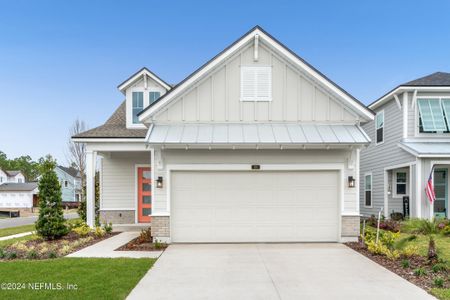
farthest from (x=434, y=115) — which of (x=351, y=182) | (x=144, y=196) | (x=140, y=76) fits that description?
(x=144, y=196)

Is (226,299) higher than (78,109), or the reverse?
(78,109)

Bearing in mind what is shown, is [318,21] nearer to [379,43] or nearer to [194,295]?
[379,43]

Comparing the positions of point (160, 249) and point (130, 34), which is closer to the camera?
point (160, 249)

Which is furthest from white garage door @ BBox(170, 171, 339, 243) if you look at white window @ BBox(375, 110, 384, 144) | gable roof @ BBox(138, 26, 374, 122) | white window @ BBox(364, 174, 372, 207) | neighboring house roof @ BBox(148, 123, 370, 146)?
white window @ BBox(364, 174, 372, 207)

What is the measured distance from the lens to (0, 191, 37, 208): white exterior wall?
164 feet

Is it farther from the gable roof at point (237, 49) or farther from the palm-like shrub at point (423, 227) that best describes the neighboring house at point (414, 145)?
the gable roof at point (237, 49)

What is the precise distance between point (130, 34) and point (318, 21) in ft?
42.2

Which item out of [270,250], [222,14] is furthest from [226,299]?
[222,14]

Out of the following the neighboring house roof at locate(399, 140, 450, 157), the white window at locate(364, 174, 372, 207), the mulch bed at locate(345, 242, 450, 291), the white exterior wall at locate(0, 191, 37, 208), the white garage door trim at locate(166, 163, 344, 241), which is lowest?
the white exterior wall at locate(0, 191, 37, 208)

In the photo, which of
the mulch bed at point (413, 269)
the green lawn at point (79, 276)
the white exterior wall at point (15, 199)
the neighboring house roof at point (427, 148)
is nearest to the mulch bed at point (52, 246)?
the green lawn at point (79, 276)

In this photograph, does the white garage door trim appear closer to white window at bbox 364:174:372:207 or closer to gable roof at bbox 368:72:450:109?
gable roof at bbox 368:72:450:109

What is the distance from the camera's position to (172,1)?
20.2m

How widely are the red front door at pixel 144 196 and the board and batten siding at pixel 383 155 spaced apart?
Result: 38.1ft

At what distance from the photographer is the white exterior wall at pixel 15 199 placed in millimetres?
49875
